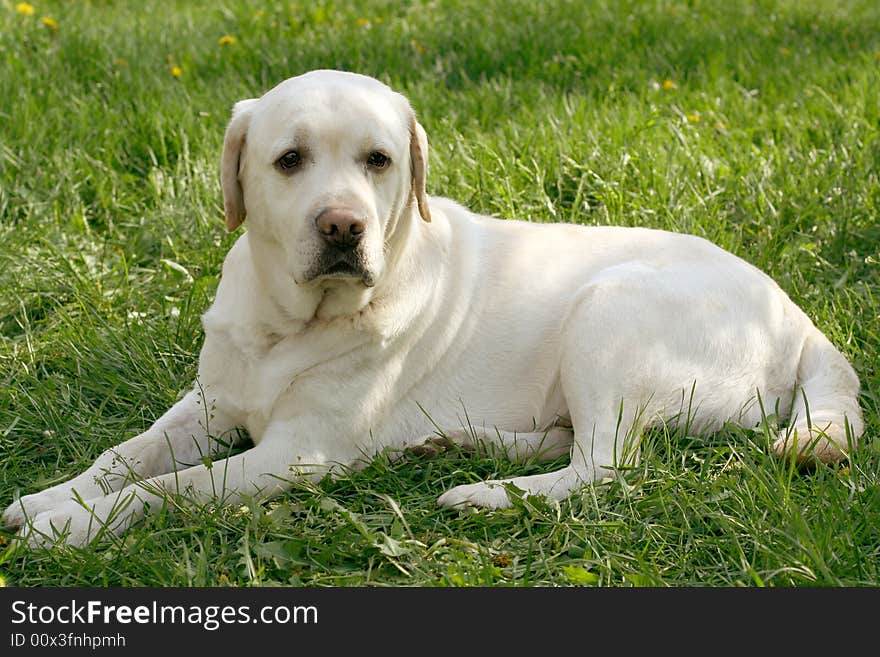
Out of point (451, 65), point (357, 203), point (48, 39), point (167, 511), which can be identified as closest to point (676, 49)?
point (451, 65)

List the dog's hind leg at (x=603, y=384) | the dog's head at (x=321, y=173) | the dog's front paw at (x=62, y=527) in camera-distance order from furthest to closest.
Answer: the dog's hind leg at (x=603, y=384) < the dog's head at (x=321, y=173) < the dog's front paw at (x=62, y=527)

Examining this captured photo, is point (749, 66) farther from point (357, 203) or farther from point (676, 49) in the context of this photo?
point (357, 203)

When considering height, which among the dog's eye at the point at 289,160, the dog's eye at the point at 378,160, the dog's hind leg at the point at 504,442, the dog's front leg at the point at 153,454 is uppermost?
the dog's eye at the point at 289,160

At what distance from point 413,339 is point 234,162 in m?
0.81

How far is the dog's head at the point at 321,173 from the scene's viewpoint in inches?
128

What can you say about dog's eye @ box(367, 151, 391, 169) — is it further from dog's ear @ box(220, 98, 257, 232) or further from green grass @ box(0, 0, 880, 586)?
green grass @ box(0, 0, 880, 586)

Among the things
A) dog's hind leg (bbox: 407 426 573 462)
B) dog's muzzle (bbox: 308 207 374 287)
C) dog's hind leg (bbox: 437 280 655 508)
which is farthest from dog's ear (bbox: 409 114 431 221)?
dog's hind leg (bbox: 407 426 573 462)

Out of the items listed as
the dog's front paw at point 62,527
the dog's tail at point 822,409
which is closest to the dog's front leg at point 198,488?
the dog's front paw at point 62,527

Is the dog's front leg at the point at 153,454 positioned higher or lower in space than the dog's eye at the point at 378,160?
lower

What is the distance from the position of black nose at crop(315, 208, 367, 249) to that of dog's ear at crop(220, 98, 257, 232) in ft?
1.47

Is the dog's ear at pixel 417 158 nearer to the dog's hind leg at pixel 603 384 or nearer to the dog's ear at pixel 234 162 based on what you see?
the dog's ear at pixel 234 162

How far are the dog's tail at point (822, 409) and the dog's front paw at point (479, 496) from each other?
0.85 meters

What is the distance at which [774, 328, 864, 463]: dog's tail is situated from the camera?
3424 millimetres

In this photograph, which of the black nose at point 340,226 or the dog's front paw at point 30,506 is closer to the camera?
the black nose at point 340,226
